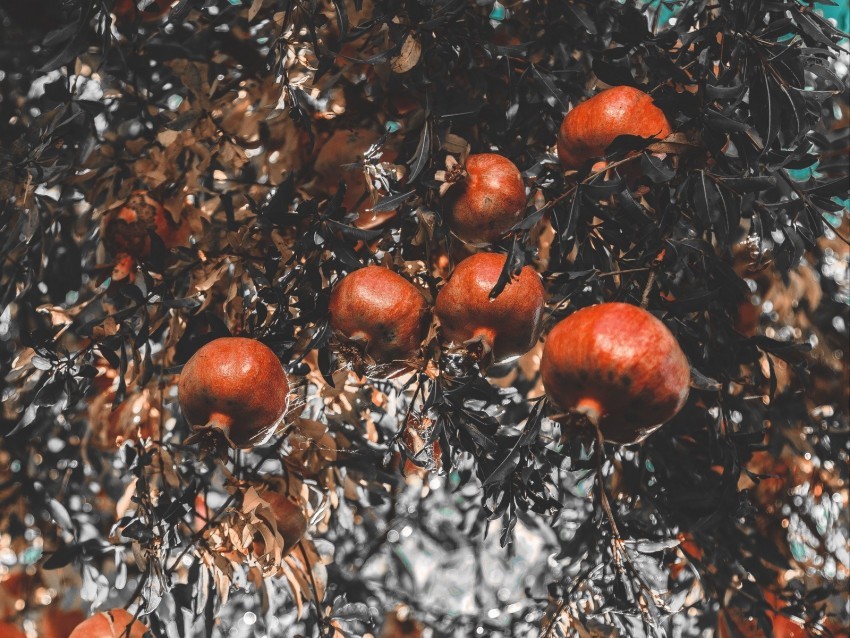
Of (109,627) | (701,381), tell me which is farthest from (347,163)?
(109,627)

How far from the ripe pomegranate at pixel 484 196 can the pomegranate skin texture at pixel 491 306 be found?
1.7 inches

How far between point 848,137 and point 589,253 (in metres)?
0.60

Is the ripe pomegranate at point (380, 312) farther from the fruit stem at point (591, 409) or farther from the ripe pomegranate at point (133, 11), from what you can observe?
the ripe pomegranate at point (133, 11)

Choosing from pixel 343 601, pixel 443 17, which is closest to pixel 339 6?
pixel 443 17

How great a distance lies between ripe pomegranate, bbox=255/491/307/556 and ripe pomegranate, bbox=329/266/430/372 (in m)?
0.29

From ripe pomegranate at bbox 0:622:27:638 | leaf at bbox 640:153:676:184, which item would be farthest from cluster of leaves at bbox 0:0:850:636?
ripe pomegranate at bbox 0:622:27:638

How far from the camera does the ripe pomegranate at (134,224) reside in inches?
38.5

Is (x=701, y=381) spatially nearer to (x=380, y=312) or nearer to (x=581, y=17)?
(x=380, y=312)

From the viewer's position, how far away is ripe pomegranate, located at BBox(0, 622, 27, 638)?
1174 mm

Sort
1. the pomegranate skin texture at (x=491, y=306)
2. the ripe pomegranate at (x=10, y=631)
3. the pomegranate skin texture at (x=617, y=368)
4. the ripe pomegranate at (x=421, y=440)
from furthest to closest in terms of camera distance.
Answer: the ripe pomegranate at (x=10, y=631) → the ripe pomegranate at (x=421, y=440) → the pomegranate skin texture at (x=491, y=306) → the pomegranate skin texture at (x=617, y=368)

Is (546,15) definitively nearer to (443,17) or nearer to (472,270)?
(443,17)

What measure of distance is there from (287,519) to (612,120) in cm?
56

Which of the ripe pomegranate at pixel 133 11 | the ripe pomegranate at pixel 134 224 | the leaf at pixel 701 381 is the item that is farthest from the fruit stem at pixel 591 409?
the ripe pomegranate at pixel 133 11

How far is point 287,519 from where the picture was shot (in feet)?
2.99
